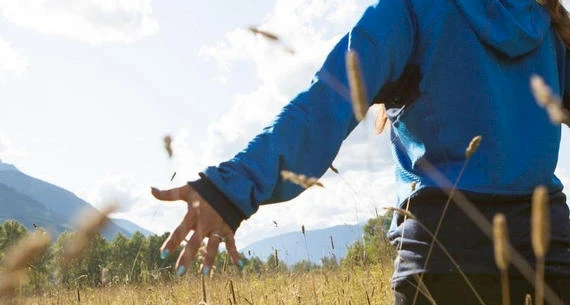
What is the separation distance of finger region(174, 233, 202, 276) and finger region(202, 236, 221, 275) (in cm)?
3

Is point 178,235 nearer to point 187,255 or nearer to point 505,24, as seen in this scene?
point 187,255

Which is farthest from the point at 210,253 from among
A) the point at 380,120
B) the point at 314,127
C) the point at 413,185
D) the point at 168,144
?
the point at 380,120

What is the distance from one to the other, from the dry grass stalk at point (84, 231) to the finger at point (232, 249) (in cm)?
40

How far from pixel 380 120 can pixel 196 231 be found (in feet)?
3.96

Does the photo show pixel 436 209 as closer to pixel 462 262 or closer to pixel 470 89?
pixel 462 262

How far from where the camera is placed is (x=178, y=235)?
1.25 metres

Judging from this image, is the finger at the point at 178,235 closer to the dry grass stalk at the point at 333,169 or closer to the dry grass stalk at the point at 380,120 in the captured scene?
the dry grass stalk at the point at 333,169

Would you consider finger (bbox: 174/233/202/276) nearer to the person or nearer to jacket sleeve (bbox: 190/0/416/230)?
jacket sleeve (bbox: 190/0/416/230)

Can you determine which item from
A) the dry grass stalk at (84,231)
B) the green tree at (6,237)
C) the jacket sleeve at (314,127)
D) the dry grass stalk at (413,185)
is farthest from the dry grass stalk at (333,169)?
the dry grass stalk at (84,231)

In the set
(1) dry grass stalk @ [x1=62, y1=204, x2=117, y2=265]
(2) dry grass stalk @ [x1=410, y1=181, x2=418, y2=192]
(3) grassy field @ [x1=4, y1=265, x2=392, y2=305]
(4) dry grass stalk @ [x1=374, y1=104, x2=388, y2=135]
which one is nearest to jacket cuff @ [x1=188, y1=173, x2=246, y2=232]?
(1) dry grass stalk @ [x1=62, y1=204, x2=117, y2=265]

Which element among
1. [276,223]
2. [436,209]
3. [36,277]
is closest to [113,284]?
[276,223]

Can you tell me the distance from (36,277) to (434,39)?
6.28ft

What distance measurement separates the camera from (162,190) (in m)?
1.26

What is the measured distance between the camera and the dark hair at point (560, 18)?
230 cm
